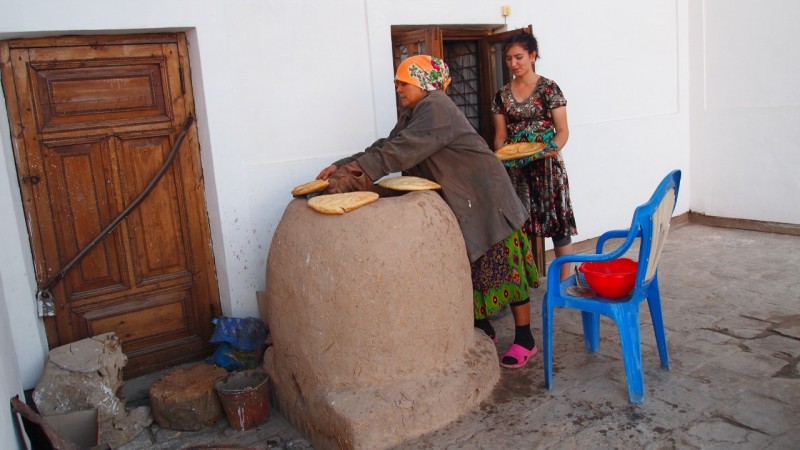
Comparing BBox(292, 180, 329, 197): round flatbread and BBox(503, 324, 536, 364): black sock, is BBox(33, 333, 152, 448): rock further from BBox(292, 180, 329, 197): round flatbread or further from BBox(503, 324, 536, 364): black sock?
BBox(503, 324, 536, 364): black sock

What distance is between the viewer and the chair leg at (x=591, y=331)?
12.9ft

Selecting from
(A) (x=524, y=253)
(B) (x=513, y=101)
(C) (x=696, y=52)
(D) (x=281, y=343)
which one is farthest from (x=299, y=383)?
(C) (x=696, y=52)

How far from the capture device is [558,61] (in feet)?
19.0

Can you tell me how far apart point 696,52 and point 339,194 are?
17.2 ft

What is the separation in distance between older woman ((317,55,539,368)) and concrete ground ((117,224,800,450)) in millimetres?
650

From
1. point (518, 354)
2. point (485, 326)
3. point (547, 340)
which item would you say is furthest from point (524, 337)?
point (547, 340)

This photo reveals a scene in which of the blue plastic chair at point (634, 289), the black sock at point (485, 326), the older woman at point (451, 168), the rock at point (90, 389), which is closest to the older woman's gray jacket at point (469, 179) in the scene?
the older woman at point (451, 168)

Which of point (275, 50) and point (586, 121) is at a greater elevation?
point (275, 50)

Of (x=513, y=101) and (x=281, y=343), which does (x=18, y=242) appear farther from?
(x=513, y=101)

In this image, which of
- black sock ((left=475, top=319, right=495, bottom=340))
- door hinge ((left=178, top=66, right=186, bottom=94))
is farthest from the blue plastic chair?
door hinge ((left=178, top=66, right=186, bottom=94))

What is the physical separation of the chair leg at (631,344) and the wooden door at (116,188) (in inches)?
95.7

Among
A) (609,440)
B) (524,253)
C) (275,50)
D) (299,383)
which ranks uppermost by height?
(275,50)

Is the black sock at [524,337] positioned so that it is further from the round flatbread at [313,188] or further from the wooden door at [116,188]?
the wooden door at [116,188]

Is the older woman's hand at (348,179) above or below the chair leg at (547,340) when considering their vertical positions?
above
